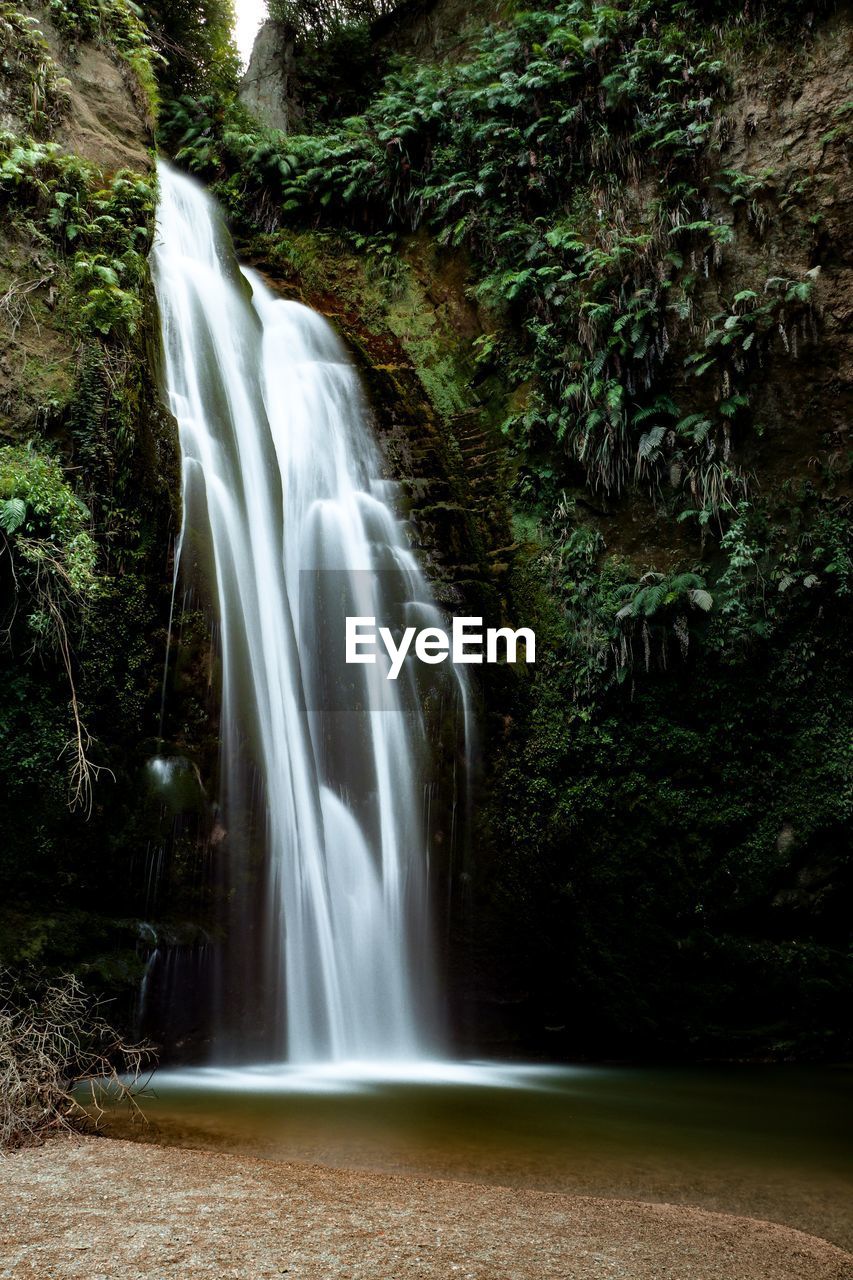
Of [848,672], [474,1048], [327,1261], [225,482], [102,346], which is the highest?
[102,346]

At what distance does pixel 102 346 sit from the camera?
7.89 metres

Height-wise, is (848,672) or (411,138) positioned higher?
(411,138)

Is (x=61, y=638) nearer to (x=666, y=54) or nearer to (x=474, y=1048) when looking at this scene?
(x=474, y=1048)

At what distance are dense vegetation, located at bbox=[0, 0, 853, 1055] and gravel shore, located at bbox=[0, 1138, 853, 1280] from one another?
3290mm

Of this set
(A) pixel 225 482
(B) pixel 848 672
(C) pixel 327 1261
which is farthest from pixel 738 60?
(C) pixel 327 1261

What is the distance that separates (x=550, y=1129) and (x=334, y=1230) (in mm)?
2653

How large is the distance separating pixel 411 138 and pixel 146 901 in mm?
11089

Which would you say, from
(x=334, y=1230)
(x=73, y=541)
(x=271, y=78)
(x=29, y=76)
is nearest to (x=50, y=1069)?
(x=334, y=1230)

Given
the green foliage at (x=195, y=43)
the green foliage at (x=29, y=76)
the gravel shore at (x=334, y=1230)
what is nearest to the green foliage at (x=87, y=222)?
the green foliage at (x=29, y=76)

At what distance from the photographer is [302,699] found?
26.9 feet

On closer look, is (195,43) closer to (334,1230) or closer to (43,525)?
(43,525)

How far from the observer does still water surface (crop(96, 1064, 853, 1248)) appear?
14.0ft

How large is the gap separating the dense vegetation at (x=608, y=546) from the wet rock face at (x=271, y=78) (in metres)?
4.81

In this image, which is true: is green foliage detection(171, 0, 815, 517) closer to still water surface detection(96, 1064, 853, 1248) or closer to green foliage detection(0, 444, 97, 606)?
green foliage detection(0, 444, 97, 606)
